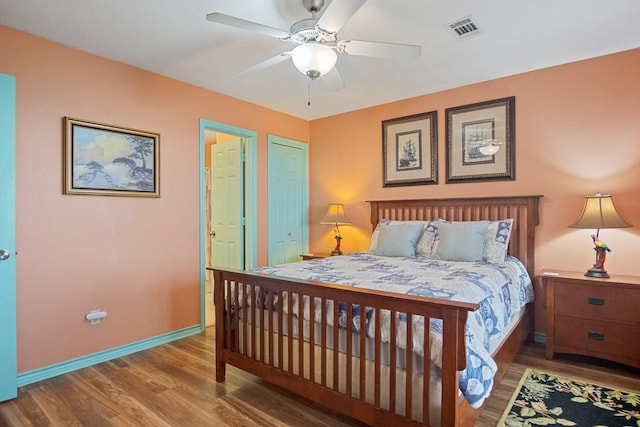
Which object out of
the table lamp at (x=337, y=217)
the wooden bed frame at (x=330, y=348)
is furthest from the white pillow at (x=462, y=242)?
the table lamp at (x=337, y=217)

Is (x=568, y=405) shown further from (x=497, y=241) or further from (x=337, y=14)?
(x=337, y=14)

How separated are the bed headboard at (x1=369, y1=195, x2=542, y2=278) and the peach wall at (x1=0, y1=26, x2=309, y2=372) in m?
2.35

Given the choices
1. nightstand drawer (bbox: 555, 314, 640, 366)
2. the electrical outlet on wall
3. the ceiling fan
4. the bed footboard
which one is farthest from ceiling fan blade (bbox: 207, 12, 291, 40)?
nightstand drawer (bbox: 555, 314, 640, 366)

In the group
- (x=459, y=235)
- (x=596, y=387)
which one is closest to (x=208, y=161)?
(x=459, y=235)

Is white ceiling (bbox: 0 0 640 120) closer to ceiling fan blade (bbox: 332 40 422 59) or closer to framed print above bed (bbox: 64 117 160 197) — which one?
ceiling fan blade (bbox: 332 40 422 59)

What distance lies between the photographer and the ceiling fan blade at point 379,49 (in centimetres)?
203

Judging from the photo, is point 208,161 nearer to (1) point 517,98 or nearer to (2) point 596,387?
(1) point 517,98

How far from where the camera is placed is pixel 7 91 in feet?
Answer: 7.34

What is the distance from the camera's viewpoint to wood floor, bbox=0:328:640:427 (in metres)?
1.99

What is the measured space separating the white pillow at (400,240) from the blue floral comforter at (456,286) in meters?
0.12

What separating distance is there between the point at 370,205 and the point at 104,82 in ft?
9.86

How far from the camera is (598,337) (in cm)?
263

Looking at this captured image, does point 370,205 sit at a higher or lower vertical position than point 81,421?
higher

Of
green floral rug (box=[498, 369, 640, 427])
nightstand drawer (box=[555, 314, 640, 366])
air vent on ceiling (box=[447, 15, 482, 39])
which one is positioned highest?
air vent on ceiling (box=[447, 15, 482, 39])
